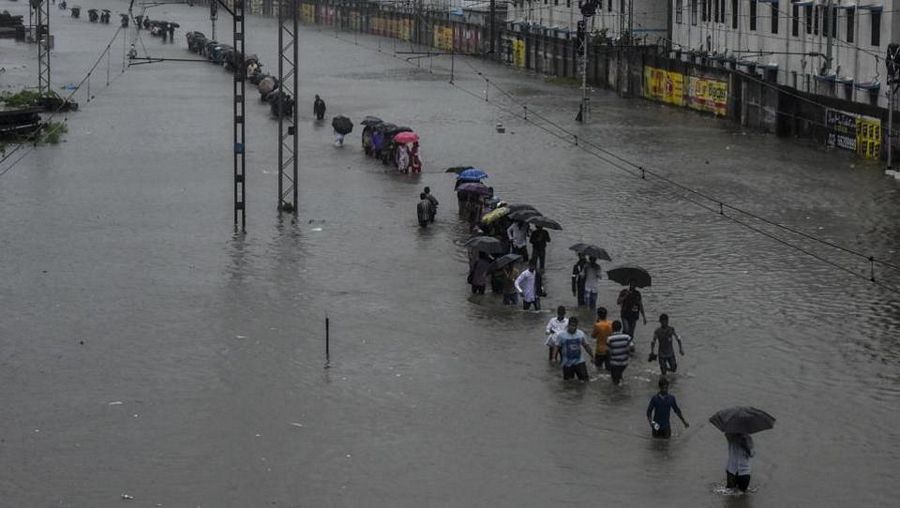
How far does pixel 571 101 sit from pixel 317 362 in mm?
43191

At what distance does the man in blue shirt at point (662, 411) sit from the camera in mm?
17812

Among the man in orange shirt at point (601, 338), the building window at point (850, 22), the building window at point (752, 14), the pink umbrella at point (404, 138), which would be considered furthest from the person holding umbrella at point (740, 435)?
the building window at point (752, 14)

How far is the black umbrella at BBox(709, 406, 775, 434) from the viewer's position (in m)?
16.0

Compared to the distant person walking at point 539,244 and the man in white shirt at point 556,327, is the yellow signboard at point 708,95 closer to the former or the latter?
the distant person walking at point 539,244

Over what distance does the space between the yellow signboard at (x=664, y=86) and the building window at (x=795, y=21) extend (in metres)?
4.55

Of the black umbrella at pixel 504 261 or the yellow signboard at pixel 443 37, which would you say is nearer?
the black umbrella at pixel 504 261

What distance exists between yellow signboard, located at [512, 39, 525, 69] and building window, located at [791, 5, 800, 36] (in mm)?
26847

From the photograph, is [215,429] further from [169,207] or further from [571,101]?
[571,101]

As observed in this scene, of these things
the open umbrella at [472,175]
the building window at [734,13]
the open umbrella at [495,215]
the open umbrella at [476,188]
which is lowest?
the open umbrella at [495,215]

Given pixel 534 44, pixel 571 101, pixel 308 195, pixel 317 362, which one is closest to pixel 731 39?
pixel 571 101

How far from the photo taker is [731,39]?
64.6 m

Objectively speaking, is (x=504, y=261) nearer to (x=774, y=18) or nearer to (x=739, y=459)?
(x=739, y=459)

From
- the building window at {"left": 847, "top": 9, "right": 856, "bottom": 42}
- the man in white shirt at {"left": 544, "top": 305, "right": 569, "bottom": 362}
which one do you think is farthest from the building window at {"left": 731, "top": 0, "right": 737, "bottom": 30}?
the man in white shirt at {"left": 544, "top": 305, "right": 569, "bottom": 362}

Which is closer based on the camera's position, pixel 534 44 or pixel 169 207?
pixel 169 207
